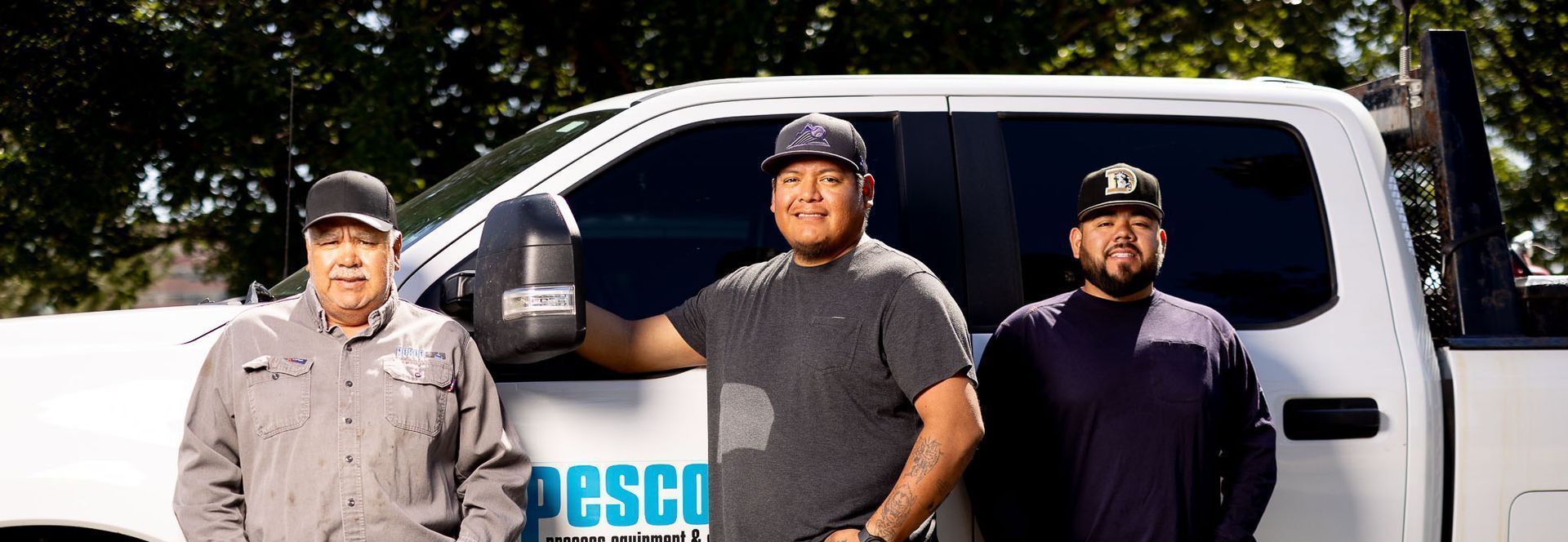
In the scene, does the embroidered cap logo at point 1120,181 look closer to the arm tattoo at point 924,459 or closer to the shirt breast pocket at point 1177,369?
the shirt breast pocket at point 1177,369

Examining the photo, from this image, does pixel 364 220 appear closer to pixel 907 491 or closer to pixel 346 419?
pixel 346 419

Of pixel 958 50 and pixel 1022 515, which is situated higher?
pixel 958 50

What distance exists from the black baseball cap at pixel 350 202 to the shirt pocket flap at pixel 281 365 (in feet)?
0.85

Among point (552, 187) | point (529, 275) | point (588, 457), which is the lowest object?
point (588, 457)

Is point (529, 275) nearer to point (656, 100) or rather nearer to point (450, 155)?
point (656, 100)

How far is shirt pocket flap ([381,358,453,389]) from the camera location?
2.49 metres

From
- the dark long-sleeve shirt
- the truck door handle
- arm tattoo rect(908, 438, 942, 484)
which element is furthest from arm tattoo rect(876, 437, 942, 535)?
the truck door handle

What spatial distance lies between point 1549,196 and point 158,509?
33.9ft

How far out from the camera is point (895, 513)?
2430 millimetres

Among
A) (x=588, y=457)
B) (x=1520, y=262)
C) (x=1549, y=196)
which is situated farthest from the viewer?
(x=1549, y=196)

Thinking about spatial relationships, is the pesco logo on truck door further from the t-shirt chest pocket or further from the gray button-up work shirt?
the t-shirt chest pocket

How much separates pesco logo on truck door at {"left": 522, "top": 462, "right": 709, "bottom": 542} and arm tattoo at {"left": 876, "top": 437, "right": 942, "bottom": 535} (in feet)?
1.69

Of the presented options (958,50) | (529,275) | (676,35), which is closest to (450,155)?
(676,35)

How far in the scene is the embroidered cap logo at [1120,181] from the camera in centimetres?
283
